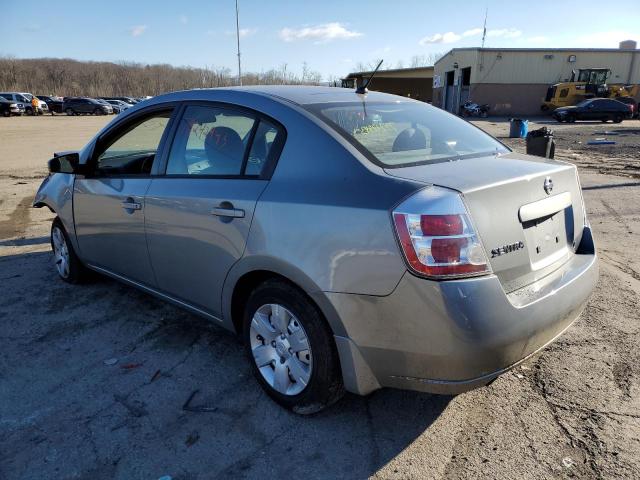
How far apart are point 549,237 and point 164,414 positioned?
92.1 inches

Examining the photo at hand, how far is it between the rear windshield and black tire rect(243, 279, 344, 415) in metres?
0.82

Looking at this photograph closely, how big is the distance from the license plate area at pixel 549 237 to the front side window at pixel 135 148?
8.17 ft

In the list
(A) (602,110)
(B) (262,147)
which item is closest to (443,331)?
(B) (262,147)

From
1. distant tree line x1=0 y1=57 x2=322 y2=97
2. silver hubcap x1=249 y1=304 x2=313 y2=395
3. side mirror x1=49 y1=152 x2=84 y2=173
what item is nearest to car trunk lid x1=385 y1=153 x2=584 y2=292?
silver hubcap x1=249 y1=304 x2=313 y2=395

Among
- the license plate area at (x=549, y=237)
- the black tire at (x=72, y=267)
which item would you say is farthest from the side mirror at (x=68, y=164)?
the license plate area at (x=549, y=237)

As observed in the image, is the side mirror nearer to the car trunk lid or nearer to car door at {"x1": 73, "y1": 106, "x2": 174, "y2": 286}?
car door at {"x1": 73, "y1": 106, "x2": 174, "y2": 286}

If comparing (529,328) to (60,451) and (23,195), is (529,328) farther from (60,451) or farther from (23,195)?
(23,195)

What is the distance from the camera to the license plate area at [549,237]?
96.6 inches

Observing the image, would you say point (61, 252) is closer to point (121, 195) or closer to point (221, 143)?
point (121, 195)

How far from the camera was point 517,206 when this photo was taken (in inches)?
93.7

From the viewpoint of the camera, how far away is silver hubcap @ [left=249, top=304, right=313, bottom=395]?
2.62 meters

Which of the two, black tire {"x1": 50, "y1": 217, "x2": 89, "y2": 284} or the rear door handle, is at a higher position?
the rear door handle

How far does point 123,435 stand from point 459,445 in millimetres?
1754

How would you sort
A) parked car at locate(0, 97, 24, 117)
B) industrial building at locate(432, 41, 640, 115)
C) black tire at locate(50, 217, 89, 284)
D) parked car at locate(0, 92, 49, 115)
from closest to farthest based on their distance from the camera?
black tire at locate(50, 217, 89, 284) < parked car at locate(0, 97, 24, 117) < parked car at locate(0, 92, 49, 115) < industrial building at locate(432, 41, 640, 115)
